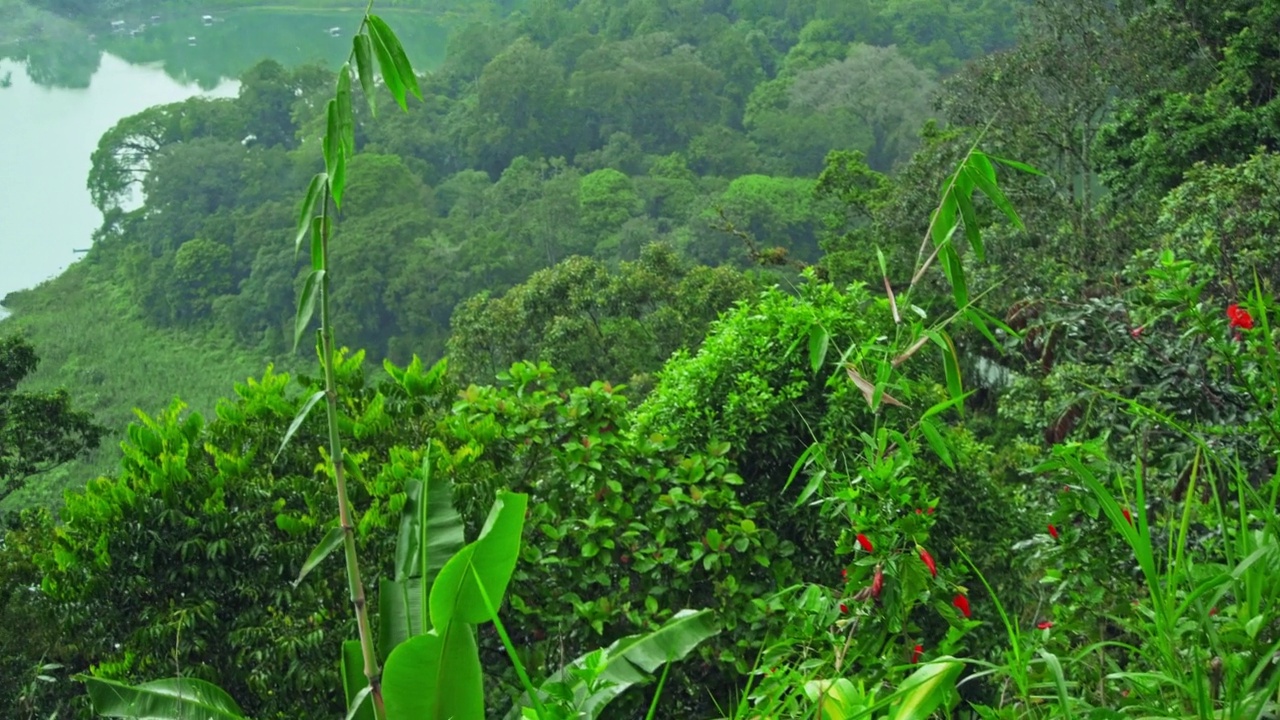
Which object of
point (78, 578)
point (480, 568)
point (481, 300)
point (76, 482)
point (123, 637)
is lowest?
point (76, 482)

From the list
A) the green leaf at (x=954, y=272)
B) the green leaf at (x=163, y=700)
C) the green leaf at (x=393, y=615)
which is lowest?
the green leaf at (x=163, y=700)

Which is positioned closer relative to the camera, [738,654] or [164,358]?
[738,654]

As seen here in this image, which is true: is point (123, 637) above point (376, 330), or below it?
above

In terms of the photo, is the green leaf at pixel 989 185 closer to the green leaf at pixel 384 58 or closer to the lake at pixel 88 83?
the green leaf at pixel 384 58

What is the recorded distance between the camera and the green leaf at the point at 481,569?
3.91 feet

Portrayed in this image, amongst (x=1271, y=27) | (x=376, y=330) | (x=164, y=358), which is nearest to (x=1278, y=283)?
(x=1271, y=27)

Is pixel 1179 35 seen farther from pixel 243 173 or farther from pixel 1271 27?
pixel 243 173

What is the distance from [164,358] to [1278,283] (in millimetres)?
20350

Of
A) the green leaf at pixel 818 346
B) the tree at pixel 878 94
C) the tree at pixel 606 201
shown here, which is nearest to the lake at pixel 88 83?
the tree at pixel 606 201

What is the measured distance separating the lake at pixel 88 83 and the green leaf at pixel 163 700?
25.5 meters

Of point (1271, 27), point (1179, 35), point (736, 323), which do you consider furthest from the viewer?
point (1179, 35)

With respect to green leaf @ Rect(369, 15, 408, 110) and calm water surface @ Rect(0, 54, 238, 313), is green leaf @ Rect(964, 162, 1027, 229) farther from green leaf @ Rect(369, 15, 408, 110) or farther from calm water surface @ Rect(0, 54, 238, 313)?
calm water surface @ Rect(0, 54, 238, 313)

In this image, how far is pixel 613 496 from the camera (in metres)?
2.55

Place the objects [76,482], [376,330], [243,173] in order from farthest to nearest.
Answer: [243,173] → [376,330] → [76,482]
